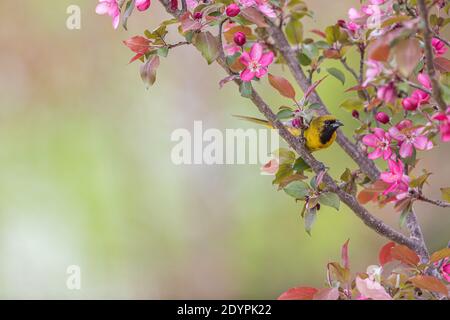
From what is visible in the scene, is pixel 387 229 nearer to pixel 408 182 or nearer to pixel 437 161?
pixel 408 182

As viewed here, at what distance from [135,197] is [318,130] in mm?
1512

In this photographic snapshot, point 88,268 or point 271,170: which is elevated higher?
point 271,170

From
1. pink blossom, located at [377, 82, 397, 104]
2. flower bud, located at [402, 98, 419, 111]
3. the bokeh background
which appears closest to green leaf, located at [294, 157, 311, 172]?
flower bud, located at [402, 98, 419, 111]

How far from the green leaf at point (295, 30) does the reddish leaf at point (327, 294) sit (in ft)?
1.64

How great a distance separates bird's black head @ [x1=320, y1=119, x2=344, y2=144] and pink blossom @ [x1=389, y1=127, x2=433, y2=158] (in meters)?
0.16

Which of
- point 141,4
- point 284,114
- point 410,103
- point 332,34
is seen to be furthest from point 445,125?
point 141,4

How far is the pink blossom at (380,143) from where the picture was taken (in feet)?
3.31

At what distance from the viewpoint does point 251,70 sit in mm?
1020

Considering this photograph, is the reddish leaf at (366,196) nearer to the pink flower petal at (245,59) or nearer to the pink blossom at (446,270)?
the pink blossom at (446,270)

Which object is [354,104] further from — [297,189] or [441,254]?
[441,254]

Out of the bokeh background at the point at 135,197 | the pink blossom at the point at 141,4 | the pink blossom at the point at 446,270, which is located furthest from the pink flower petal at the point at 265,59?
the bokeh background at the point at 135,197
